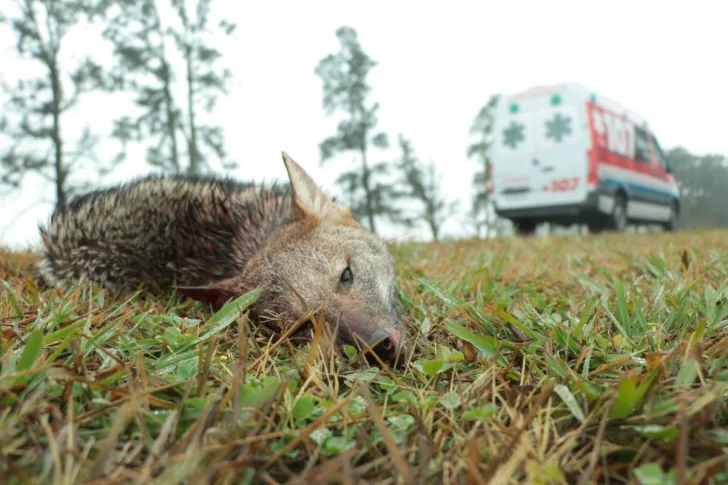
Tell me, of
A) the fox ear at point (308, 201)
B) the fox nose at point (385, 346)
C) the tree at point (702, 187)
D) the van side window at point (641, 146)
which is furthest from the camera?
the tree at point (702, 187)

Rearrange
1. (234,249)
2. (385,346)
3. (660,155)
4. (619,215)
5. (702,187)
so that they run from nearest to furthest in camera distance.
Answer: (385,346) → (234,249) → (619,215) → (660,155) → (702,187)

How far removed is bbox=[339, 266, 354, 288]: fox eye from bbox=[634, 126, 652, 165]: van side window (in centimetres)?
1555

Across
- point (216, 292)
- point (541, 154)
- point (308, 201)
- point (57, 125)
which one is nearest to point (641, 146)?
point (541, 154)

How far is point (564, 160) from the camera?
13.3 metres

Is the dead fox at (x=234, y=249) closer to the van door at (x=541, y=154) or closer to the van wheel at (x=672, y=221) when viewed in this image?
the van door at (x=541, y=154)

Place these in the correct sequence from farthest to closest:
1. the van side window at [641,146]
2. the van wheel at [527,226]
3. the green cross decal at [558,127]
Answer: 1. the van side window at [641,146]
2. the van wheel at [527,226]
3. the green cross decal at [558,127]

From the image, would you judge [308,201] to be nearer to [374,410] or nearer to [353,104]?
[374,410]

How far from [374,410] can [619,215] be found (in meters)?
15.1

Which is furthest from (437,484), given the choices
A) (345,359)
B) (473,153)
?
(473,153)

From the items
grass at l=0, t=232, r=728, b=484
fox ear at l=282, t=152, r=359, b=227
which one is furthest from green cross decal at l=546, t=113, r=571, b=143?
grass at l=0, t=232, r=728, b=484

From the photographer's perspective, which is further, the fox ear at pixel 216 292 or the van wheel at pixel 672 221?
the van wheel at pixel 672 221

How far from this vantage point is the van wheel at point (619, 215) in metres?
14.3

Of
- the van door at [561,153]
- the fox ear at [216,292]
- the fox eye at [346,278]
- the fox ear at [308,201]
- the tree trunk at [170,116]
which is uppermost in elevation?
the tree trunk at [170,116]

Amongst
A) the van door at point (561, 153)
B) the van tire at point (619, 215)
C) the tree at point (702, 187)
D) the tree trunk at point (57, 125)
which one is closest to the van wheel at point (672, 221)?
the van tire at point (619, 215)
